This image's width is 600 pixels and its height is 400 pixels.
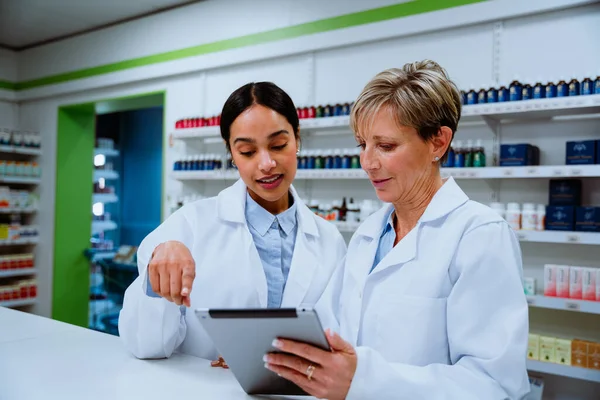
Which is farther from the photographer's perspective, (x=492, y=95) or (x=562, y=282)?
(x=492, y=95)

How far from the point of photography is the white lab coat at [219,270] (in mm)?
1575

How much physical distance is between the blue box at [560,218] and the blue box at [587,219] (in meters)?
0.03

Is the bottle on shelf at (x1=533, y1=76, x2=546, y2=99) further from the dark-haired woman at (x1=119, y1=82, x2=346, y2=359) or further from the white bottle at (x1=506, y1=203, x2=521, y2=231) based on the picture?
the dark-haired woman at (x1=119, y1=82, x2=346, y2=359)

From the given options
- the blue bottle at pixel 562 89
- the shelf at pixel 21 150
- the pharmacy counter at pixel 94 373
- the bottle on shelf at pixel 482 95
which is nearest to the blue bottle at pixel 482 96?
the bottle on shelf at pixel 482 95

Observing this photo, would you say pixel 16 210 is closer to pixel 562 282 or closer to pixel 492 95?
pixel 492 95

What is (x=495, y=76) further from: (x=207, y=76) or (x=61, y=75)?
(x=61, y=75)

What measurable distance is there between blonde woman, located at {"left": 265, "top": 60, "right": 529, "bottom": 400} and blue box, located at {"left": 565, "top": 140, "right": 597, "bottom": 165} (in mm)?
2005

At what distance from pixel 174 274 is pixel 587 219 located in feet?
8.57

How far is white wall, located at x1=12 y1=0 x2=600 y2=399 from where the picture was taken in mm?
3396

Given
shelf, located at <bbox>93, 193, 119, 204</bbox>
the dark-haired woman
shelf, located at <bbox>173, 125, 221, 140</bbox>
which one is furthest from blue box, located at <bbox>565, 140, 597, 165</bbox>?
shelf, located at <bbox>93, 193, 119, 204</bbox>

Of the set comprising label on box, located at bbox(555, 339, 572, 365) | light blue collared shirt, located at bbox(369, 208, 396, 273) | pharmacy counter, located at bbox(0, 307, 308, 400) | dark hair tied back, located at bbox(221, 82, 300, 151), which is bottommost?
label on box, located at bbox(555, 339, 572, 365)

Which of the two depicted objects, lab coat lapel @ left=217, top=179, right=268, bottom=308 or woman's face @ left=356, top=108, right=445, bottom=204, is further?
lab coat lapel @ left=217, top=179, right=268, bottom=308

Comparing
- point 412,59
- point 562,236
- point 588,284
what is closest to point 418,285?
point 562,236

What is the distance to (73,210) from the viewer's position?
7.18 m
